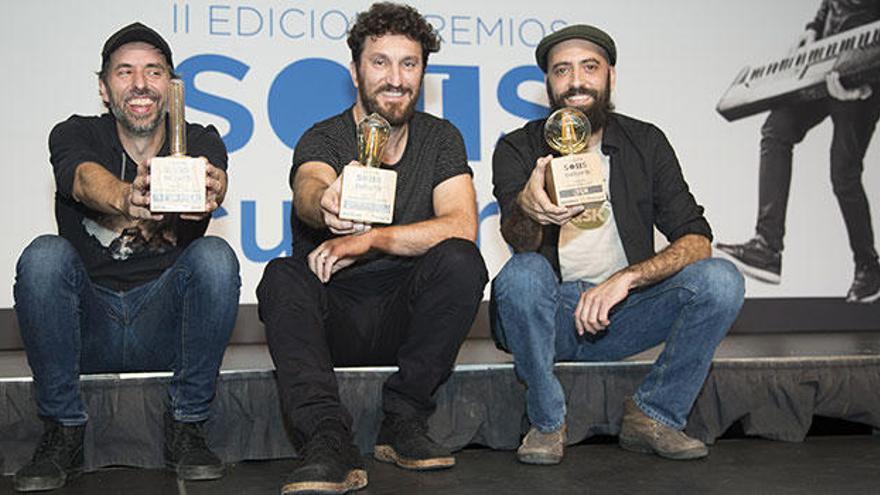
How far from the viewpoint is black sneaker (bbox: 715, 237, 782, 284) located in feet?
15.2

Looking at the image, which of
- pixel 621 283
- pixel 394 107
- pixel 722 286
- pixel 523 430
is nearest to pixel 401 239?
pixel 394 107

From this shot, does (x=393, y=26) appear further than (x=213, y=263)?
Yes

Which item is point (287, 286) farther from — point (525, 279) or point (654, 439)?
point (654, 439)

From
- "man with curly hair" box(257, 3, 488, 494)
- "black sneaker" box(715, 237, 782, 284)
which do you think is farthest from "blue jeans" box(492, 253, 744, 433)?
"black sneaker" box(715, 237, 782, 284)

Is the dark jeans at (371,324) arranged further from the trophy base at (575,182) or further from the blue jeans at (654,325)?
the trophy base at (575,182)

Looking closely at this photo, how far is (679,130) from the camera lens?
15.2 feet

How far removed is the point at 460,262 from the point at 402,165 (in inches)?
17.1

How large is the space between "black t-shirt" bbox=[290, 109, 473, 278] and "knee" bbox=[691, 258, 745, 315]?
2.23ft

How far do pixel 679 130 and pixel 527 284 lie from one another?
8.25 feet

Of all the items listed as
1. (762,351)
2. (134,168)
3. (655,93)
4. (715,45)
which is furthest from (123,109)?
(715,45)

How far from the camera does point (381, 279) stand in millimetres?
2580

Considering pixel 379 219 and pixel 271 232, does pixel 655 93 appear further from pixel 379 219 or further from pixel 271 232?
pixel 379 219

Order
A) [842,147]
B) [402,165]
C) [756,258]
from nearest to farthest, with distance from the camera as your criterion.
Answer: [402,165] → [756,258] → [842,147]

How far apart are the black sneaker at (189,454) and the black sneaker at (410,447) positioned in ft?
1.30
